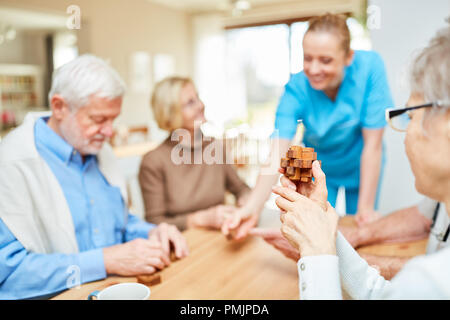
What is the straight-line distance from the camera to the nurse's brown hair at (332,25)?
913 millimetres

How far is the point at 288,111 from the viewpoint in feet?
3.93

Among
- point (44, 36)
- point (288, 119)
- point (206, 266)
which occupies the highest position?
point (44, 36)

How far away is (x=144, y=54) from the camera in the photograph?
5902 mm

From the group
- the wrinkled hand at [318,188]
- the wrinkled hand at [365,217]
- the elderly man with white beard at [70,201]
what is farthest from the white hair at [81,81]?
the wrinkled hand at [365,217]

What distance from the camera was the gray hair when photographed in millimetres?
512

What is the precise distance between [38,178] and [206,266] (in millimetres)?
536

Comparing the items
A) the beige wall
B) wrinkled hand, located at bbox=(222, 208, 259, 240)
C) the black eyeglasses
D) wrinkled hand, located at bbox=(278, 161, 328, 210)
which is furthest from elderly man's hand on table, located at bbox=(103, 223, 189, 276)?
the beige wall

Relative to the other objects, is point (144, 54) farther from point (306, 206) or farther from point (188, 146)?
point (306, 206)

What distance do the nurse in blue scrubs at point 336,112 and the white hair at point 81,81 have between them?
1.87 feet

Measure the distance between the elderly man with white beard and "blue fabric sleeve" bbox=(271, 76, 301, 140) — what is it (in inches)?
18.7

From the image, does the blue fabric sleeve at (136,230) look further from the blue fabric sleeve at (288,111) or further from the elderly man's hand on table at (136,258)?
the blue fabric sleeve at (288,111)

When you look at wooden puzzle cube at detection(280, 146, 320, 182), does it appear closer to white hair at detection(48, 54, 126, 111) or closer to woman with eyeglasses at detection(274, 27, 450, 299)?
woman with eyeglasses at detection(274, 27, 450, 299)

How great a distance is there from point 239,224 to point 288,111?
1.36 feet
